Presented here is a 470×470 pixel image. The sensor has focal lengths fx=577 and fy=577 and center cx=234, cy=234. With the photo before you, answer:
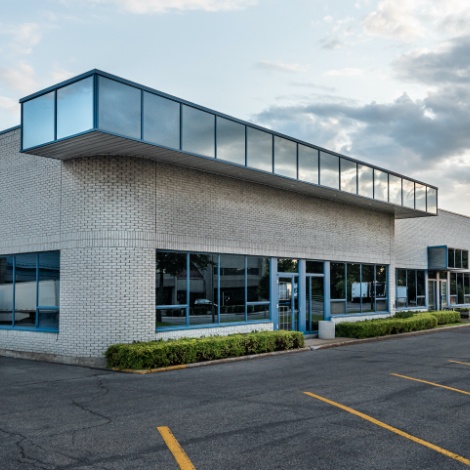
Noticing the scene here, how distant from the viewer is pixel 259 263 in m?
20.3

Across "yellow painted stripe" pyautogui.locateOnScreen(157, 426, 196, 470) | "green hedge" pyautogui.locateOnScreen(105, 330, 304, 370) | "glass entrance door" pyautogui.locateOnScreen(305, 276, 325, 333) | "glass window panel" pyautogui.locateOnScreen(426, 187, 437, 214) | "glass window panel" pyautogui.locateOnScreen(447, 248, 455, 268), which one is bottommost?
"yellow painted stripe" pyautogui.locateOnScreen(157, 426, 196, 470)

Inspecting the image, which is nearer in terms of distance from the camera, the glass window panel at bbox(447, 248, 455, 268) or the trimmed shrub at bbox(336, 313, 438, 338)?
the trimmed shrub at bbox(336, 313, 438, 338)

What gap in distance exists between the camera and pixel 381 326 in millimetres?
23953

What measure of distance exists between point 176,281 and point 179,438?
29.3 feet

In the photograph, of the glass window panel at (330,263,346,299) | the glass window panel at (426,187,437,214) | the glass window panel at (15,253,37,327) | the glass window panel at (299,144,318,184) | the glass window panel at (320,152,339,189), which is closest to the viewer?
the glass window panel at (15,253,37,327)

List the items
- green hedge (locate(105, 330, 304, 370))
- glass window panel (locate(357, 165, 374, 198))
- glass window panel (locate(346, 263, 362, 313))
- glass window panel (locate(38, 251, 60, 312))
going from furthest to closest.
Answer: glass window panel (locate(346, 263, 362, 313))
glass window panel (locate(357, 165, 374, 198))
glass window panel (locate(38, 251, 60, 312))
green hedge (locate(105, 330, 304, 370))

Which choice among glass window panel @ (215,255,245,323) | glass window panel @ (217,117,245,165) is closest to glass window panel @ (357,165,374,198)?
glass window panel @ (215,255,245,323)

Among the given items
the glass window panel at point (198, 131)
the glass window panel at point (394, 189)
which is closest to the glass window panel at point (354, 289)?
the glass window panel at point (394, 189)

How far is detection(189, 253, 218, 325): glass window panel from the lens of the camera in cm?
1761

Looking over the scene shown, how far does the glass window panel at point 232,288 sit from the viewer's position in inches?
734

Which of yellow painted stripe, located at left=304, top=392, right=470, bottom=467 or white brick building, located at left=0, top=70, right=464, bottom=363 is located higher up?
white brick building, located at left=0, top=70, right=464, bottom=363

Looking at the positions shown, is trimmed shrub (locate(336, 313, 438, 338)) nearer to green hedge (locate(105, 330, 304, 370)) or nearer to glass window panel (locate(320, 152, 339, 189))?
green hedge (locate(105, 330, 304, 370))

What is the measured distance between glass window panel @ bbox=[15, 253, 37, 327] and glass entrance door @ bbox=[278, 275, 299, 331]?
28.3ft

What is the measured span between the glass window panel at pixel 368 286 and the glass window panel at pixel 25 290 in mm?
14786
